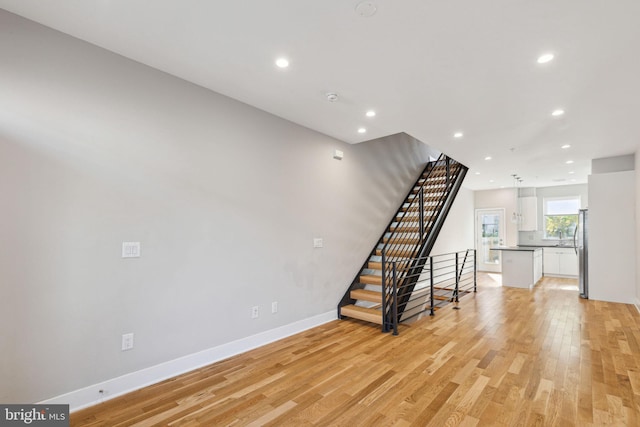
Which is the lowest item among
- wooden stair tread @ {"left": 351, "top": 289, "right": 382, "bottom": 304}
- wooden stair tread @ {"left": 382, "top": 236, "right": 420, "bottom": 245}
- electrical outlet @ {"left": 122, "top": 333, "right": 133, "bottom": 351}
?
wooden stair tread @ {"left": 351, "top": 289, "right": 382, "bottom": 304}

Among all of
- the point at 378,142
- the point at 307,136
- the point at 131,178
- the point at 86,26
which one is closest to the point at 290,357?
the point at 131,178

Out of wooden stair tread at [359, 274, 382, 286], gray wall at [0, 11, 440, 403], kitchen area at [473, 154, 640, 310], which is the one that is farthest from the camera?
kitchen area at [473, 154, 640, 310]

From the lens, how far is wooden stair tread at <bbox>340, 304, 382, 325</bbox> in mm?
4098

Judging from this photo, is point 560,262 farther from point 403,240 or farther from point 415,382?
point 415,382

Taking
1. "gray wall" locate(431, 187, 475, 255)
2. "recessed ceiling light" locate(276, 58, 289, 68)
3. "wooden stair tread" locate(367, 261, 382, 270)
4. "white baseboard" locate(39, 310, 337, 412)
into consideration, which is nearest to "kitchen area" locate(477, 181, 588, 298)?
"gray wall" locate(431, 187, 475, 255)

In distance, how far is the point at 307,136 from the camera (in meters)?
4.12

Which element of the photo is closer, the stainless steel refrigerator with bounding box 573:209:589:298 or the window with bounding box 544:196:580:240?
the stainless steel refrigerator with bounding box 573:209:589:298

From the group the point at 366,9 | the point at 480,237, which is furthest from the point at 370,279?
the point at 480,237

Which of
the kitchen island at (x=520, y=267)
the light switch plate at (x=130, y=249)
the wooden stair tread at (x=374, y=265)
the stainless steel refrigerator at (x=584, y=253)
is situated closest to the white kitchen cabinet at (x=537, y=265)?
the kitchen island at (x=520, y=267)

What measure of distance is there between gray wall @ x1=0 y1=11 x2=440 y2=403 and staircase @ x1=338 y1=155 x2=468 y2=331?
3.56ft

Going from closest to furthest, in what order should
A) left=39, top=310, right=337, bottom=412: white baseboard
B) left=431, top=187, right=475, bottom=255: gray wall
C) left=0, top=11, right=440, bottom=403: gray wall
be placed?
1. left=0, top=11, right=440, bottom=403: gray wall
2. left=39, top=310, right=337, bottom=412: white baseboard
3. left=431, top=187, right=475, bottom=255: gray wall

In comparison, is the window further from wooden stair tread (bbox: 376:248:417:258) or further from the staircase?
wooden stair tread (bbox: 376:248:417:258)

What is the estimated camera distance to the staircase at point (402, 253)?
166 inches

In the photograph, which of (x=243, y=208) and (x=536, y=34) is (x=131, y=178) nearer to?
(x=243, y=208)
